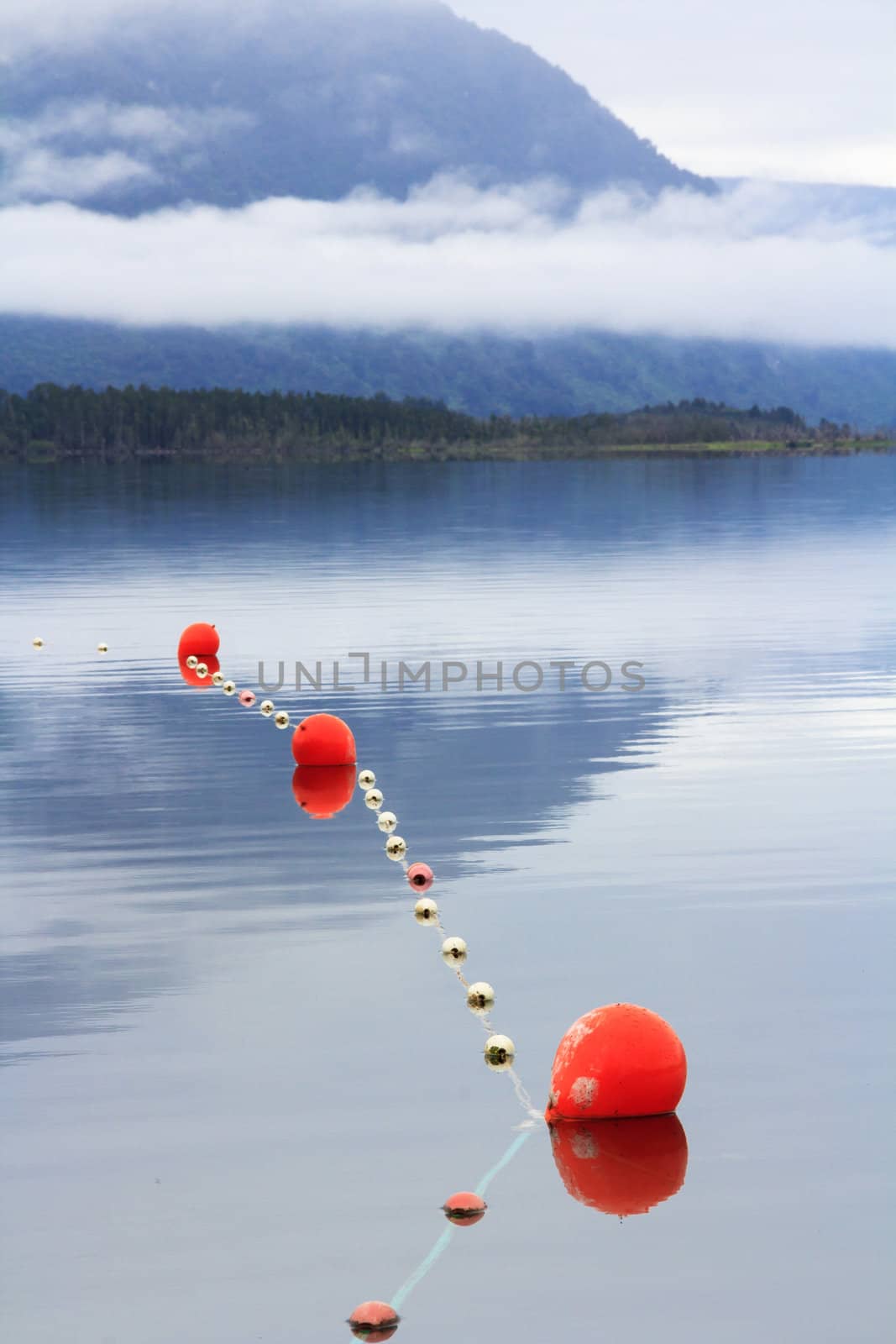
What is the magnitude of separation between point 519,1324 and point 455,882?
697 centimetres

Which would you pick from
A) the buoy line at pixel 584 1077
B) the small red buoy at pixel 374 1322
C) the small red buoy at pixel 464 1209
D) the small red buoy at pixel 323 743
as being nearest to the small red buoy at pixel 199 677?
the small red buoy at pixel 323 743

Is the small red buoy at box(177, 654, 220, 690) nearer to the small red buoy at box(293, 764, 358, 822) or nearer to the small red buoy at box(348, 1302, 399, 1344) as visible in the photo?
the small red buoy at box(293, 764, 358, 822)

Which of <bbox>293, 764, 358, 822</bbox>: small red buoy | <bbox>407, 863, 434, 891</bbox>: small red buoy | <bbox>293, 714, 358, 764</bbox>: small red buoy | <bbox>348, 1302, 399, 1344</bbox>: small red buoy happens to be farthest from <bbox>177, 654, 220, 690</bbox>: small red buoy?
<bbox>348, 1302, 399, 1344</bbox>: small red buoy

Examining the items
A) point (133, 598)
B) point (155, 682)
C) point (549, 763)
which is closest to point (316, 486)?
point (133, 598)

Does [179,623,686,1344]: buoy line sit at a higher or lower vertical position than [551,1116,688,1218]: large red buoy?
higher

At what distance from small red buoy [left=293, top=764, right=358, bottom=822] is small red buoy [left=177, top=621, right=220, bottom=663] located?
9.79m

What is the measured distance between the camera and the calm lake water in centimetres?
772

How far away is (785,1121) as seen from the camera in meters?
9.23

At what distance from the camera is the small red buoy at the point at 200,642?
96.4 feet

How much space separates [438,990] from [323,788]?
7.24 m

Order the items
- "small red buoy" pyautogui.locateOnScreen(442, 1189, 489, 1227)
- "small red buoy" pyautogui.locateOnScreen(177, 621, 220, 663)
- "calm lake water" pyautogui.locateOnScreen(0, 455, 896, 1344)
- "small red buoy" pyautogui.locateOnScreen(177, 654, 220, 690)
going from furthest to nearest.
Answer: "small red buoy" pyautogui.locateOnScreen(177, 621, 220, 663) < "small red buoy" pyautogui.locateOnScreen(177, 654, 220, 690) < "small red buoy" pyautogui.locateOnScreen(442, 1189, 489, 1227) < "calm lake water" pyautogui.locateOnScreen(0, 455, 896, 1344)

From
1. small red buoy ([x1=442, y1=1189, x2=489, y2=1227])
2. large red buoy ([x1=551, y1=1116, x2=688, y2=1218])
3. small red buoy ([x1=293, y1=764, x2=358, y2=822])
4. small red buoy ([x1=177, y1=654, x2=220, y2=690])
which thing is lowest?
small red buoy ([x1=177, y1=654, x2=220, y2=690])

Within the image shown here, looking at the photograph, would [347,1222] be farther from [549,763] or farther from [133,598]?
[133,598]

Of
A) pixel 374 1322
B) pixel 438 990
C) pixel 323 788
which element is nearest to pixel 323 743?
pixel 323 788
